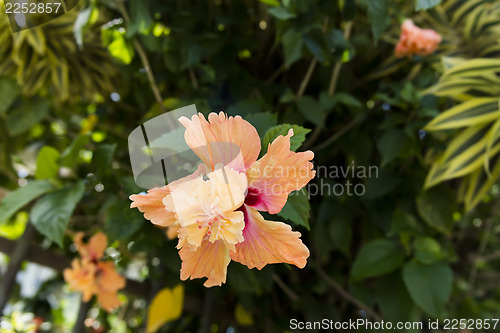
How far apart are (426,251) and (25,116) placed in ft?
2.34

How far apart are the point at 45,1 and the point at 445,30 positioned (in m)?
0.71

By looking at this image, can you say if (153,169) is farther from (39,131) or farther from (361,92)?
(39,131)

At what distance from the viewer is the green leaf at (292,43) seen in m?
0.54

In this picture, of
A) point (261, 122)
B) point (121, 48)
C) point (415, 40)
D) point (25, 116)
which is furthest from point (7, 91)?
point (415, 40)

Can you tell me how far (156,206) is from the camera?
24 centimetres

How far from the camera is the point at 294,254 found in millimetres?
238

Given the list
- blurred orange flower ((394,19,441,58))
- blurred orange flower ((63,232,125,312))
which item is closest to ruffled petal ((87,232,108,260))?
A: blurred orange flower ((63,232,125,312))

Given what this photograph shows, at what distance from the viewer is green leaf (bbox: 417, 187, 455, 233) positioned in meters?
0.62

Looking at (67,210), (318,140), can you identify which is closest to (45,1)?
(67,210)

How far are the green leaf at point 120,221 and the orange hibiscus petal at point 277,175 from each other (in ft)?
0.97

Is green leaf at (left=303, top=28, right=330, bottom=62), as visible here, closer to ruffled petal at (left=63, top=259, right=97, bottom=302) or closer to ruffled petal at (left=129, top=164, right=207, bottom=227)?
ruffled petal at (left=129, top=164, right=207, bottom=227)

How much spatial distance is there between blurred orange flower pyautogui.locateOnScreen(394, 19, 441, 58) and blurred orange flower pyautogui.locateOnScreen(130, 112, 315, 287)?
0.50 metres

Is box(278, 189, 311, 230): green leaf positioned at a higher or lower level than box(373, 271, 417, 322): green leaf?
higher

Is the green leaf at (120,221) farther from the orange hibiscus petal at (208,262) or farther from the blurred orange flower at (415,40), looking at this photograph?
the blurred orange flower at (415,40)
